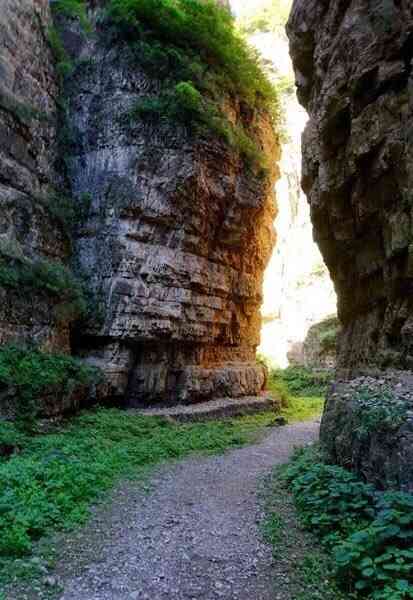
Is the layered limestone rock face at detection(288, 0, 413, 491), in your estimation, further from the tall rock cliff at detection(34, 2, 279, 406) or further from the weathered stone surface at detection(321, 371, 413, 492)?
the tall rock cliff at detection(34, 2, 279, 406)

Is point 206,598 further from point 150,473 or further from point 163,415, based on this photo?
point 163,415

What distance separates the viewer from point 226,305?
18078mm

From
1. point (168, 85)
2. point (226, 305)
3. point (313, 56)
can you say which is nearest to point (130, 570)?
point (313, 56)

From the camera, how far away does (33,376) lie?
10133 mm

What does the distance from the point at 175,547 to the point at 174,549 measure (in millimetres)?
56

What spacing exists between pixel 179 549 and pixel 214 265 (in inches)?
515

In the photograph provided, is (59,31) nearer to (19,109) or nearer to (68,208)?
(19,109)

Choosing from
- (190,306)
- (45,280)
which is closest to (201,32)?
(190,306)

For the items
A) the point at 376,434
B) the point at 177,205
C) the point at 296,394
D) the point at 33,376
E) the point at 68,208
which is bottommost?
the point at 296,394

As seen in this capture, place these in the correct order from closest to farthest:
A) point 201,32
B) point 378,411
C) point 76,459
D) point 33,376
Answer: point 378,411 < point 76,459 < point 33,376 < point 201,32

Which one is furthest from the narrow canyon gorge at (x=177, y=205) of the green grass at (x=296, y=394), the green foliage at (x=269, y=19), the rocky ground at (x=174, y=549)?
the green foliage at (x=269, y=19)

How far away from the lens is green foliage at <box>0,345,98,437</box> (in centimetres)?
942

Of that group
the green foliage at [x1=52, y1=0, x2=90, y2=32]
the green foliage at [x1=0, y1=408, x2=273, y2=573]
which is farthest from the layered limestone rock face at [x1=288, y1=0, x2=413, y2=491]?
the green foliage at [x1=52, y1=0, x2=90, y2=32]

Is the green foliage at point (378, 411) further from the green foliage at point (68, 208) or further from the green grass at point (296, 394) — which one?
the green foliage at point (68, 208)
